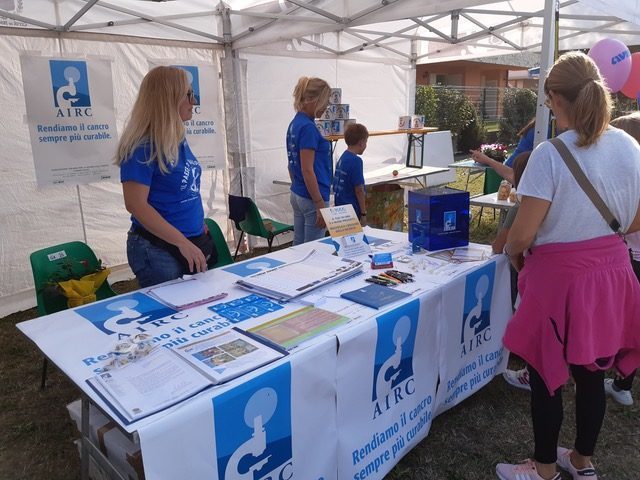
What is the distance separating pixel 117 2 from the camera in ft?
11.1

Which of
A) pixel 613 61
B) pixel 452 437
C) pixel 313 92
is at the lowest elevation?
pixel 452 437

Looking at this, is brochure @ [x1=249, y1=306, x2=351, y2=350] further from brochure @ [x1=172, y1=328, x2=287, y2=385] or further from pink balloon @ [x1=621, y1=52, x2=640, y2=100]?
pink balloon @ [x1=621, y1=52, x2=640, y2=100]

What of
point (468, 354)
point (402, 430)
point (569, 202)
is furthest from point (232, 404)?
point (468, 354)

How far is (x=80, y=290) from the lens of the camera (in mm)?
2217

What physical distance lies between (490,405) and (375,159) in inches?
162

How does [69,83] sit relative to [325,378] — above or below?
above

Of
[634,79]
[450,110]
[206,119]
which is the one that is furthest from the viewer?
[450,110]

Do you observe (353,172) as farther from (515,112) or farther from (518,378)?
(515,112)

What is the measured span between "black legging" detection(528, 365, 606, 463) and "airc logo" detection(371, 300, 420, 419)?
388 millimetres

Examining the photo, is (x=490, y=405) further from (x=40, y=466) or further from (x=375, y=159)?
(x=375, y=159)

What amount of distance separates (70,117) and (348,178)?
1942mm

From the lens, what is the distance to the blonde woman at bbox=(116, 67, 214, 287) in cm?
164

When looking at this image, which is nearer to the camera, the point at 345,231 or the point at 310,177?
the point at 345,231

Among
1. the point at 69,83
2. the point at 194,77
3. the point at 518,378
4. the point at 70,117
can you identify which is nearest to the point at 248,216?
the point at 194,77
